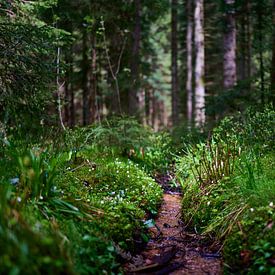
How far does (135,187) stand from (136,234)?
143 cm

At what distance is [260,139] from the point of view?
21.2 feet

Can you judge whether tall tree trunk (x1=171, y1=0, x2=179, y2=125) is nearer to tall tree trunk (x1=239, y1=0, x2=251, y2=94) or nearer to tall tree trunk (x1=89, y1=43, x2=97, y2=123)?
tall tree trunk (x1=239, y1=0, x2=251, y2=94)

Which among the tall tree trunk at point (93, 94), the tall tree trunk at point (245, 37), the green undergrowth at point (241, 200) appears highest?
the tall tree trunk at point (245, 37)

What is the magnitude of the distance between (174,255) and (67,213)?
4.63 feet

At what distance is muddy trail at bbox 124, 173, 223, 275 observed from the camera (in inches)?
157

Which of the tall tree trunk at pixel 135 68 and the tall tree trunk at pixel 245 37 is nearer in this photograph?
the tall tree trunk at pixel 245 37

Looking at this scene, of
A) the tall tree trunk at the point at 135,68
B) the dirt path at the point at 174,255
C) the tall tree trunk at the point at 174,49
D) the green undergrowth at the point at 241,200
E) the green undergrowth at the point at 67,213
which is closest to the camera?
the green undergrowth at the point at 67,213

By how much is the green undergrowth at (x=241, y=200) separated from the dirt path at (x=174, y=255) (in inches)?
9.1

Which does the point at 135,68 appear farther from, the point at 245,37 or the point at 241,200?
the point at 241,200

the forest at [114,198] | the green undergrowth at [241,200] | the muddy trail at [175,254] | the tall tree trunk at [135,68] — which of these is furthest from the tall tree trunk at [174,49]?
the muddy trail at [175,254]

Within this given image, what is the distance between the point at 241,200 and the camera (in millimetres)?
4547

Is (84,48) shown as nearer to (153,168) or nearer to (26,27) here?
(153,168)

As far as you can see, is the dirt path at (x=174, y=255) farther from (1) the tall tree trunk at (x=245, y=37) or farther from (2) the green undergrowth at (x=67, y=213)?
(1) the tall tree trunk at (x=245, y=37)

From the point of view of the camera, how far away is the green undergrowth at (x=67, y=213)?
2.61 m
